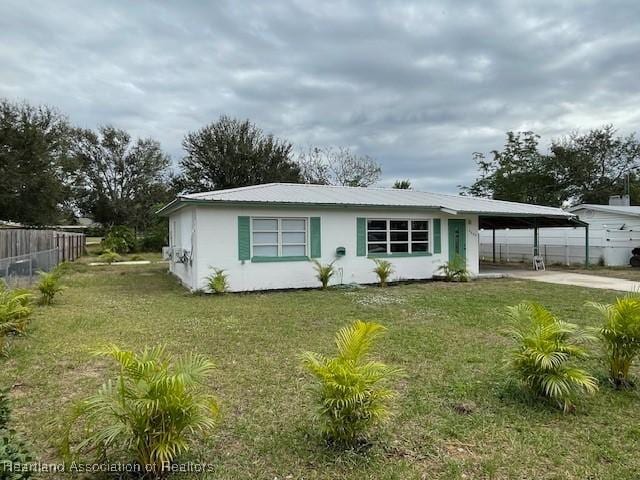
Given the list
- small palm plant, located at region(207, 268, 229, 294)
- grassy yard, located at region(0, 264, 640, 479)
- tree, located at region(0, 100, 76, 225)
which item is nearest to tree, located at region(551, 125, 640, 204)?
grassy yard, located at region(0, 264, 640, 479)

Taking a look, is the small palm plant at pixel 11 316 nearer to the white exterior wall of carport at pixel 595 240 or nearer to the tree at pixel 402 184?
the white exterior wall of carport at pixel 595 240

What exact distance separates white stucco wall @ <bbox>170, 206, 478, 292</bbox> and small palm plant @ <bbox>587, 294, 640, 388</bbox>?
8142mm

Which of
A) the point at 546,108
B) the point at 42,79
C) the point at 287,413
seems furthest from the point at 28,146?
the point at 546,108

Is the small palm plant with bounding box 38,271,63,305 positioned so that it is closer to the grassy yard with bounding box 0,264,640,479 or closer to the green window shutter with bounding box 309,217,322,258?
the grassy yard with bounding box 0,264,640,479

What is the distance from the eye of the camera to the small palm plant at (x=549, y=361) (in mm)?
3539

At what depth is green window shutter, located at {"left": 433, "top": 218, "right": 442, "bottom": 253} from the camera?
43.9ft

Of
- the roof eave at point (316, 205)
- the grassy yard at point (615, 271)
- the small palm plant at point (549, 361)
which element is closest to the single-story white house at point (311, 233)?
the roof eave at point (316, 205)

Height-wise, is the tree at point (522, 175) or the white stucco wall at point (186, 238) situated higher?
→ the tree at point (522, 175)

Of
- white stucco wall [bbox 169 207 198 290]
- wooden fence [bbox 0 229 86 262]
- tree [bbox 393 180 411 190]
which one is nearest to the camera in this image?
wooden fence [bbox 0 229 86 262]

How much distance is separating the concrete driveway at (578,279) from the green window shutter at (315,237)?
247 inches

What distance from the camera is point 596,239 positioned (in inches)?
721

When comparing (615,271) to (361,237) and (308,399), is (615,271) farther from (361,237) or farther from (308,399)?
(308,399)

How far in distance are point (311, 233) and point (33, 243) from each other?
8.57 metres

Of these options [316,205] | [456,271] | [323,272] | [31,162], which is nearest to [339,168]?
[31,162]
